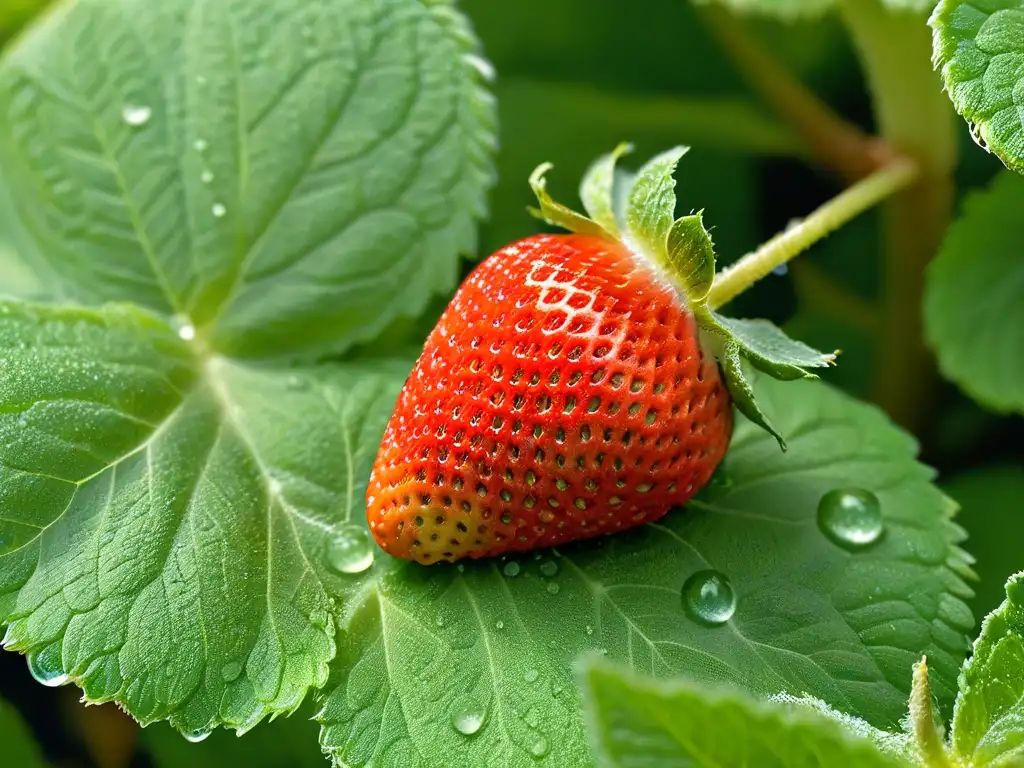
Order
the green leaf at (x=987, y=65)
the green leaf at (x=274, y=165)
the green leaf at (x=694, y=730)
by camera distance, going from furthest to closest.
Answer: the green leaf at (x=274, y=165), the green leaf at (x=987, y=65), the green leaf at (x=694, y=730)

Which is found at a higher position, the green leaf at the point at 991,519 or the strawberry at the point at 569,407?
the strawberry at the point at 569,407

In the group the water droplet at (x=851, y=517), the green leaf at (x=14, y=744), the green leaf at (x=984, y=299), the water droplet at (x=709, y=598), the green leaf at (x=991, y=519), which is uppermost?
the water droplet at (x=709, y=598)

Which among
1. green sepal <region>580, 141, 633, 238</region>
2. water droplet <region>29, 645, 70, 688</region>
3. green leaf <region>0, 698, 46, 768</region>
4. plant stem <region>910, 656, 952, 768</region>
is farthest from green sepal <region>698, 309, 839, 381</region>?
green leaf <region>0, 698, 46, 768</region>

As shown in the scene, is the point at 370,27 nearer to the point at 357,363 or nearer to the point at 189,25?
the point at 189,25

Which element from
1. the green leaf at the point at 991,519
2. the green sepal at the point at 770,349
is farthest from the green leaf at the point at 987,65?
the green leaf at the point at 991,519

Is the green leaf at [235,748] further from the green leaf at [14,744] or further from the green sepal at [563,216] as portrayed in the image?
the green sepal at [563,216]

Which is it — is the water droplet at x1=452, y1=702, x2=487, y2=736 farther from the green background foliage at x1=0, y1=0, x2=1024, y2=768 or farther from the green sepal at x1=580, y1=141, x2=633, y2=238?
the green sepal at x1=580, y1=141, x2=633, y2=238
